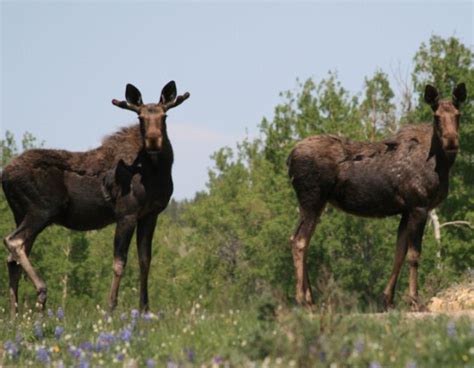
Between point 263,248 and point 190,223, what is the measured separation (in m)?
19.0

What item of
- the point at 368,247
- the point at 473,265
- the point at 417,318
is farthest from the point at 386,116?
the point at 417,318

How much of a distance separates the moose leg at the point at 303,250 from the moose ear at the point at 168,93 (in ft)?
9.05

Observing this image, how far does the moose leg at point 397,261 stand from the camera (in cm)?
1317

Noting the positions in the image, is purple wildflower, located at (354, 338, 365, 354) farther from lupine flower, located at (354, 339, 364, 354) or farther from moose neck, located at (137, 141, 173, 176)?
moose neck, located at (137, 141, 173, 176)

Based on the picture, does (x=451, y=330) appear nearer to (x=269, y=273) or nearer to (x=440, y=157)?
(x=440, y=157)

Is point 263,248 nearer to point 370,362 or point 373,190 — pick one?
point 373,190

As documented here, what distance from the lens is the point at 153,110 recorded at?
13172 millimetres

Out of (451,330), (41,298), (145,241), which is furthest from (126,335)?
(145,241)

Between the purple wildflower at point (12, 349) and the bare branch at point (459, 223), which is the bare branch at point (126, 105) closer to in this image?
the purple wildflower at point (12, 349)

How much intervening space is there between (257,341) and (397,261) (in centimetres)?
562

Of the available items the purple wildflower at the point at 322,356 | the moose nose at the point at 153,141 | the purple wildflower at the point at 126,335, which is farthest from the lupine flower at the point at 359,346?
the moose nose at the point at 153,141

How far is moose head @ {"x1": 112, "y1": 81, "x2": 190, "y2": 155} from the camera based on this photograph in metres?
12.9

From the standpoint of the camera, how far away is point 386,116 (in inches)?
2240

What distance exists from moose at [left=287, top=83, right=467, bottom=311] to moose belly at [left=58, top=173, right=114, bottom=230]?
3088mm
